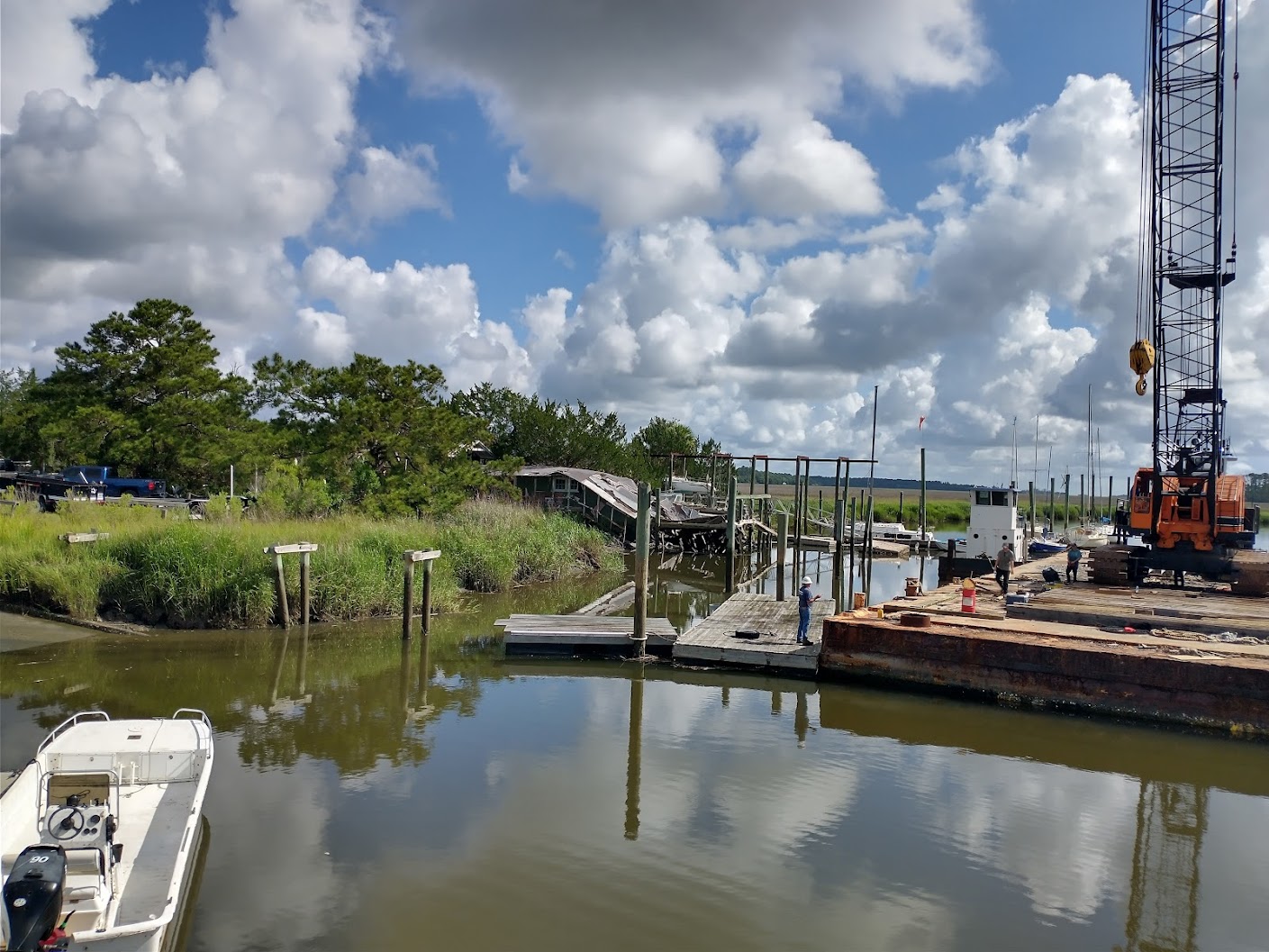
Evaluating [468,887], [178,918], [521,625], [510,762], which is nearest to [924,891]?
[468,887]

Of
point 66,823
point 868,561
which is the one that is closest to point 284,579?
point 66,823

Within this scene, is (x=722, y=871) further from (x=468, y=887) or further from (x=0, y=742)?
(x=0, y=742)

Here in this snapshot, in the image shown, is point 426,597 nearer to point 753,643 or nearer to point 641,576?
point 641,576

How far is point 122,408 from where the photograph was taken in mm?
30578

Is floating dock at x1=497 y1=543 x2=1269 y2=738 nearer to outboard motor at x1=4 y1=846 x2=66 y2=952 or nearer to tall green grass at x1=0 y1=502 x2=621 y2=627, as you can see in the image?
tall green grass at x1=0 y1=502 x2=621 y2=627

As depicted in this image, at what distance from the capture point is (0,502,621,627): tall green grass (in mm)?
18125

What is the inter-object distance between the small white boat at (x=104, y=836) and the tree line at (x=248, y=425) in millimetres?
17466

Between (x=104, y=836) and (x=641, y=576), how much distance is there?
38.4ft

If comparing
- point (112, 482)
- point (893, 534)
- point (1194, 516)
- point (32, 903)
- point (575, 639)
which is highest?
point (1194, 516)

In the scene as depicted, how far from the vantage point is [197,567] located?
1827 centimetres

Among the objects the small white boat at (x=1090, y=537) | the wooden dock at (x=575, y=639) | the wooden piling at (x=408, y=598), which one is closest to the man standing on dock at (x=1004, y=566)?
the wooden dock at (x=575, y=639)

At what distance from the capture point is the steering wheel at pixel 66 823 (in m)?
6.37

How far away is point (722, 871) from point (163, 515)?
64.5 feet

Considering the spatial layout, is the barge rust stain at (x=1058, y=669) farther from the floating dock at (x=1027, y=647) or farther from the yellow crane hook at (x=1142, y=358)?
the yellow crane hook at (x=1142, y=358)
